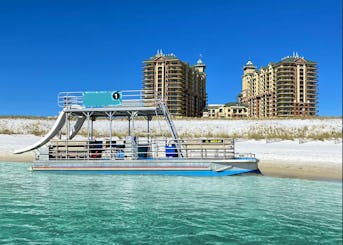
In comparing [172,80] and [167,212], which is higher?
[172,80]

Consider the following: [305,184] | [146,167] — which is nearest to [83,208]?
[146,167]

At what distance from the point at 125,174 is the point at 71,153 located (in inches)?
159

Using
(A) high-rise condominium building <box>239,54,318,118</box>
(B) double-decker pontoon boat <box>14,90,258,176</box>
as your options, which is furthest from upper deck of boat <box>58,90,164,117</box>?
(A) high-rise condominium building <box>239,54,318,118</box>

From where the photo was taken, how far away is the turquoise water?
306 inches

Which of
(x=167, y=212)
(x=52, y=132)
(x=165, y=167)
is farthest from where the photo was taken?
(x=52, y=132)

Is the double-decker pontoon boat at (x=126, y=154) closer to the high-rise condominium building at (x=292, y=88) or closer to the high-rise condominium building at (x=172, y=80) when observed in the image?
the high-rise condominium building at (x=172, y=80)

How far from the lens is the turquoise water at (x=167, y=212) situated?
306 inches

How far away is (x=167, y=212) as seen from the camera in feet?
34.4

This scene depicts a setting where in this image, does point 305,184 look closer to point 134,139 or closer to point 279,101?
point 134,139

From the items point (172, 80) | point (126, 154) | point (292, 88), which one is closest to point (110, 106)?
point (126, 154)

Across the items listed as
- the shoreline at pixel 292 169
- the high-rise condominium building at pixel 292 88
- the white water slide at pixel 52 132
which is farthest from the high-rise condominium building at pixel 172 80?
the white water slide at pixel 52 132

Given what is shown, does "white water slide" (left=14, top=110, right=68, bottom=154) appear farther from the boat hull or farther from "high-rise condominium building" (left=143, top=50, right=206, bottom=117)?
"high-rise condominium building" (left=143, top=50, right=206, bottom=117)

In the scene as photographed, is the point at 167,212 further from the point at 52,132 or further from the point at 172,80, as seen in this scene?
the point at 172,80

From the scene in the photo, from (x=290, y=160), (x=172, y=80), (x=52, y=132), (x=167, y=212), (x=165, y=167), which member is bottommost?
(x=167, y=212)
